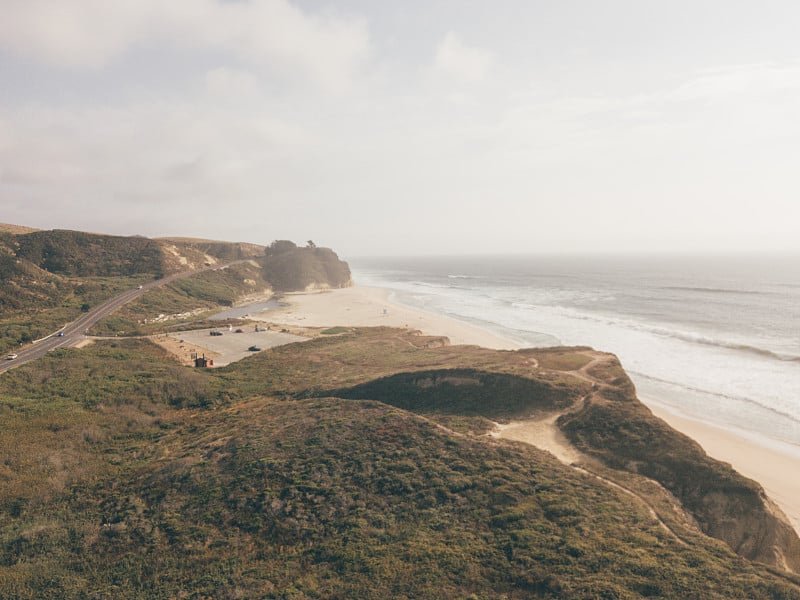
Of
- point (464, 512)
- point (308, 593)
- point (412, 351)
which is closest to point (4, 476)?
point (308, 593)

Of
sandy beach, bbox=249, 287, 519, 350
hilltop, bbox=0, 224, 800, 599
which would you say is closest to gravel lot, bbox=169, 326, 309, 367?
hilltop, bbox=0, 224, 800, 599

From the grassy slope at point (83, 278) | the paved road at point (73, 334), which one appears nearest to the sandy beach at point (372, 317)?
the grassy slope at point (83, 278)

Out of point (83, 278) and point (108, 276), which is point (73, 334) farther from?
point (108, 276)

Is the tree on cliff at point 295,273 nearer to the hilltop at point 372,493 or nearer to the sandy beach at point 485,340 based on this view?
the sandy beach at point 485,340

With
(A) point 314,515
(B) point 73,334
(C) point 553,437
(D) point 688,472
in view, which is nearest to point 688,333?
(C) point 553,437

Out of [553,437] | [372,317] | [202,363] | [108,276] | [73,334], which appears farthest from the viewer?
[108,276]

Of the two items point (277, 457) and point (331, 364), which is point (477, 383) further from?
point (331, 364)

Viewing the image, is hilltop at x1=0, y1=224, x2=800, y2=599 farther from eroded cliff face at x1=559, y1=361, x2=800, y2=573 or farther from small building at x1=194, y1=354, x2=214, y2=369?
small building at x1=194, y1=354, x2=214, y2=369
